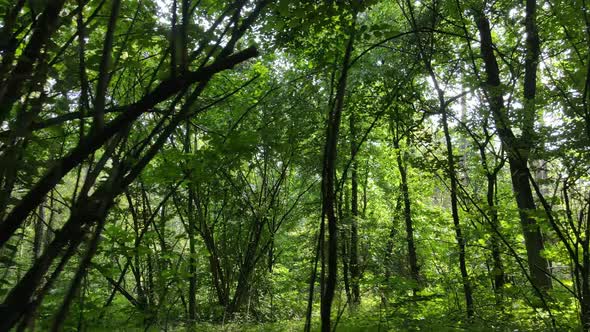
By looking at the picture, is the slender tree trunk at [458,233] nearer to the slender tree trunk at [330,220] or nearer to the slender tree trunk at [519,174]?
the slender tree trunk at [519,174]

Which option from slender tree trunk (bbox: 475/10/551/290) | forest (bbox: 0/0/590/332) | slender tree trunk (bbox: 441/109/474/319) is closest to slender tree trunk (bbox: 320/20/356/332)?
forest (bbox: 0/0/590/332)

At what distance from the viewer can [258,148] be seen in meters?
4.77

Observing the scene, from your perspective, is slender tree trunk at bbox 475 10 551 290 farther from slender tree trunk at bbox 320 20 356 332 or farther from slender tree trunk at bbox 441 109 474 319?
slender tree trunk at bbox 320 20 356 332

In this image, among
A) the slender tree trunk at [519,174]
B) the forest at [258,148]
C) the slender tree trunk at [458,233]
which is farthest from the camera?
the slender tree trunk at [458,233]

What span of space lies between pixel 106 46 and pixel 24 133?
1.05 ft

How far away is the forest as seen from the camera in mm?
1027

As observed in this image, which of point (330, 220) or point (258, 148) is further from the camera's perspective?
point (258, 148)

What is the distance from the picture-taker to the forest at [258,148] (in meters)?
1.03

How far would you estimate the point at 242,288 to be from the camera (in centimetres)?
668

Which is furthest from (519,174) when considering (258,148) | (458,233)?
(258,148)

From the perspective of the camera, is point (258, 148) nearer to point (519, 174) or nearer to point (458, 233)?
point (519, 174)

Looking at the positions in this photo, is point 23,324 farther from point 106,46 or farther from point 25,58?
point 25,58

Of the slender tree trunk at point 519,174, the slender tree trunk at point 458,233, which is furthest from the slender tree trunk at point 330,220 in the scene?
the slender tree trunk at point 458,233

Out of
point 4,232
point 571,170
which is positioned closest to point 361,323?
point 571,170
